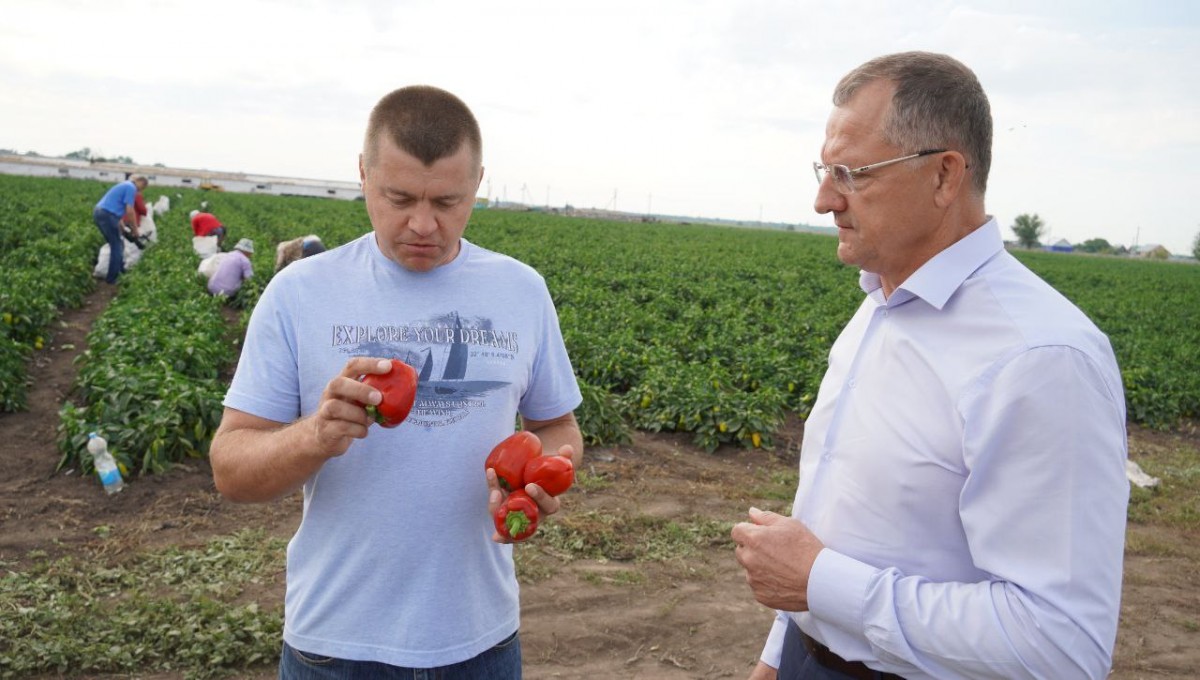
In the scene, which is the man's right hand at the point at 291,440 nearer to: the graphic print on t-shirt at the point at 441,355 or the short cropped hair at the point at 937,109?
the graphic print on t-shirt at the point at 441,355

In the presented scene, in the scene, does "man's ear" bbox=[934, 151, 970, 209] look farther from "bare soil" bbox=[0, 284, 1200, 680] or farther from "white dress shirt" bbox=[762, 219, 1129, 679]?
"bare soil" bbox=[0, 284, 1200, 680]

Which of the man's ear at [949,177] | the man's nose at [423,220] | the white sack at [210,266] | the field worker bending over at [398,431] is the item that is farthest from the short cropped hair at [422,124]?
the white sack at [210,266]

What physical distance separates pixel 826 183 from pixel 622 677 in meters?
3.07

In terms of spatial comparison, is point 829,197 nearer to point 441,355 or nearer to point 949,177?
point 949,177

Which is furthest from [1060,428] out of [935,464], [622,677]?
[622,677]

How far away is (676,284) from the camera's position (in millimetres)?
20141

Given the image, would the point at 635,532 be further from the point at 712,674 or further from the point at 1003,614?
the point at 1003,614

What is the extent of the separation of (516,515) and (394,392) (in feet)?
1.56

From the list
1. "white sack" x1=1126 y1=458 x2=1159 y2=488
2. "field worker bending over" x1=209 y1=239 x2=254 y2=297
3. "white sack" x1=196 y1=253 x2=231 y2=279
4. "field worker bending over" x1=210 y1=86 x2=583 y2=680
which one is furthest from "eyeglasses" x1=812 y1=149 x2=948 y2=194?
"white sack" x1=196 y1=253 x2=231 y2=279

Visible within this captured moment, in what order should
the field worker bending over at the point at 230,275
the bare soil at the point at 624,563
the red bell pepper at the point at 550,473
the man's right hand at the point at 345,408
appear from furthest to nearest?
the field worker bending over at the point at 230,275, the bare soil at the point at 624,563, the red bell pepper at the point at 550,473, the man's right hand at the point at 345,408

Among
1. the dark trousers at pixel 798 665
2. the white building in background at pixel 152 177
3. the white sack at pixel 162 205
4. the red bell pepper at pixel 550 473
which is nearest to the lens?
the dark trousers at pixel 798 665

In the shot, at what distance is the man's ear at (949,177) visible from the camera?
7.02 ft

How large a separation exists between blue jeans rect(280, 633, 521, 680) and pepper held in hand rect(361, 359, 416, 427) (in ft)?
2.05

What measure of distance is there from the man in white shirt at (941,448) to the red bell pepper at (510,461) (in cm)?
60
